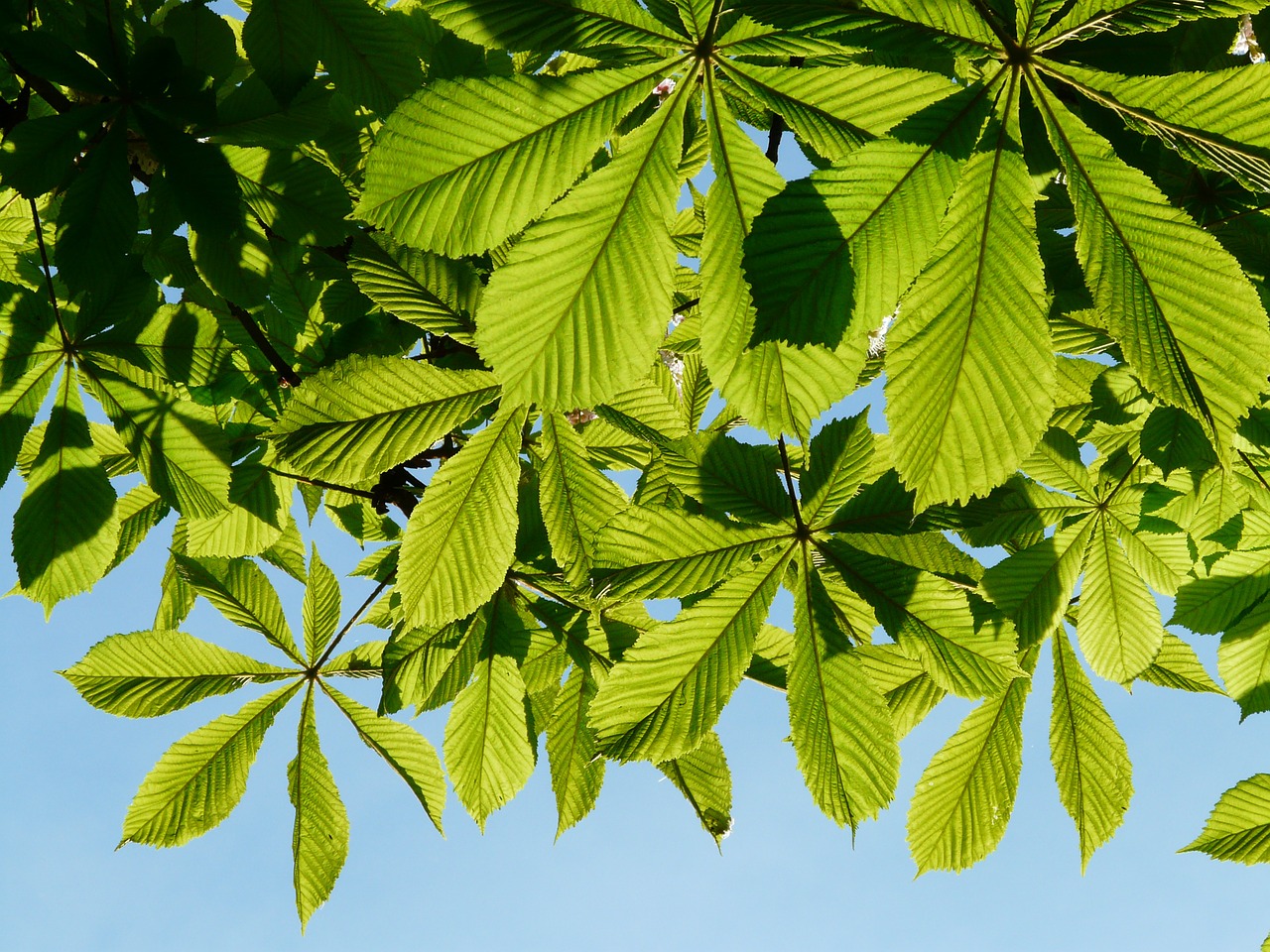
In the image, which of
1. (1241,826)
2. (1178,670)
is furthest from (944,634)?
(1241,826)

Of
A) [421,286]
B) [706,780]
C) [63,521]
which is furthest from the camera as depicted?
[706,780]

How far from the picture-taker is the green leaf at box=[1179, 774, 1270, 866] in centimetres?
212

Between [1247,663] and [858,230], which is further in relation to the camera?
[1247,663]

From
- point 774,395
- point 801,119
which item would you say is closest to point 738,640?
point 774,395

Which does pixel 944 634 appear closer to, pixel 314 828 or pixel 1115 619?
pixel 1115 619

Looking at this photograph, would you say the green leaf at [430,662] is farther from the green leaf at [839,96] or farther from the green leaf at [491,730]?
the green leaf at [839,96]

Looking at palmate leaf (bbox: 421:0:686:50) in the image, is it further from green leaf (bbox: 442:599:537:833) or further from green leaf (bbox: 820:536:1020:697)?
green leaf (bbox: 442:599:537:833)

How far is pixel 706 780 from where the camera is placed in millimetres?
1876

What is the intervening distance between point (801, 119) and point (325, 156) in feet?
4.36

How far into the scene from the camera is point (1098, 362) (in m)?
1.76

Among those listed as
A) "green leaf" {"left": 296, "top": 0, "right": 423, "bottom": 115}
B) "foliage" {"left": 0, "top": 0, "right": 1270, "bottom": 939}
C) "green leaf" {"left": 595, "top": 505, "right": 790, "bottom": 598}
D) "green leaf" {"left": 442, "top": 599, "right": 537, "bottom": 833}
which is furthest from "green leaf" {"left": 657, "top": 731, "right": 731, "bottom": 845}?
"green leaf" {"left": 296, "top": 0, "right": 423, "bottom": 115}

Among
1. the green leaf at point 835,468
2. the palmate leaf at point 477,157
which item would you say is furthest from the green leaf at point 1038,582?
the palmate leaf at point 477,157

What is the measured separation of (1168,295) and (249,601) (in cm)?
200

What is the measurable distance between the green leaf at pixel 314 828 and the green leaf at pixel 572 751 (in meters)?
0.51
